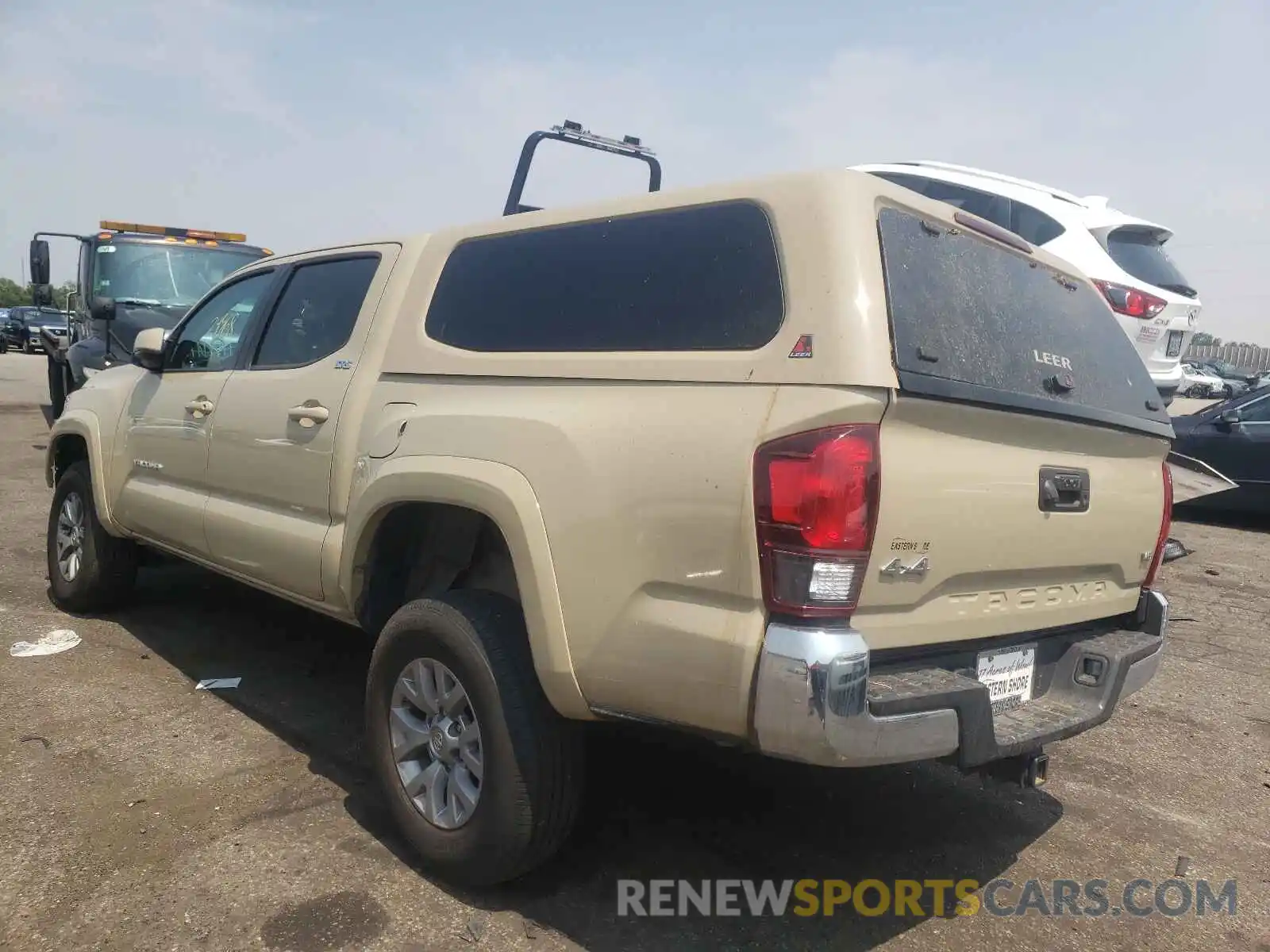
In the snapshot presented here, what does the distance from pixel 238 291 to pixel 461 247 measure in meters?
1.68

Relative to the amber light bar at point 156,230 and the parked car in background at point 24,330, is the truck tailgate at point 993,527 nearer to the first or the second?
the amber light bar at point 156,230

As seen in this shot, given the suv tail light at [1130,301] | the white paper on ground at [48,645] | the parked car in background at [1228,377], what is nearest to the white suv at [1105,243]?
the suv tail light at [1130,301]

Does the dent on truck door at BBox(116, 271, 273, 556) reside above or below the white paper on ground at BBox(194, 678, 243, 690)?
above

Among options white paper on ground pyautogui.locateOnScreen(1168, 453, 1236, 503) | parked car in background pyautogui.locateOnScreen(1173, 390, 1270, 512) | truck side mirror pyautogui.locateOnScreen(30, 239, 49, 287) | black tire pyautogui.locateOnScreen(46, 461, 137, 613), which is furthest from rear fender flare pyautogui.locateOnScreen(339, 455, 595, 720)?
truck side mirror pyautogui.locateOnScreen(30, 239, 49, 287)

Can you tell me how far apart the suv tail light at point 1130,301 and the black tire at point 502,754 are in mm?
5480

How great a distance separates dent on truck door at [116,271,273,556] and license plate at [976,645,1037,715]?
3.19m

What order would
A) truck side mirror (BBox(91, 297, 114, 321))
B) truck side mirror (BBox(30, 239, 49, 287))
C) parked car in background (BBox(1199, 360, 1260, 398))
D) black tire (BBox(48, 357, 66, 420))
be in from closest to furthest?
truck side mirror (BBox(91, 297, 114, 321)) → truck side mirror (BBox(30, 239, 49, 287)) → black tire (BBox(48, 357, 66, 420)) → parked car in background (BBox(1199, 360, 1260, 398))

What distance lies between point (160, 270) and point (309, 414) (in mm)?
7843

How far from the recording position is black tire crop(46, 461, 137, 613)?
17.4 ft

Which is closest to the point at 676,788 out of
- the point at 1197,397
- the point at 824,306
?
the point at 824,306

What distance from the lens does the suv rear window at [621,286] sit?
2611 millimetres

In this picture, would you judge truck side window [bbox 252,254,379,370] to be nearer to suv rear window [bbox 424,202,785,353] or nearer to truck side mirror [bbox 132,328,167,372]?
suv rear window [bbox 424,202,785,353]

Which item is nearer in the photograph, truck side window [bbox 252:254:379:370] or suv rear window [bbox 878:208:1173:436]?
suv rear window [bbox 878:208:1173:436]

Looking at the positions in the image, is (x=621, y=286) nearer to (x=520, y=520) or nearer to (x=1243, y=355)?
(x=520, y=520)
